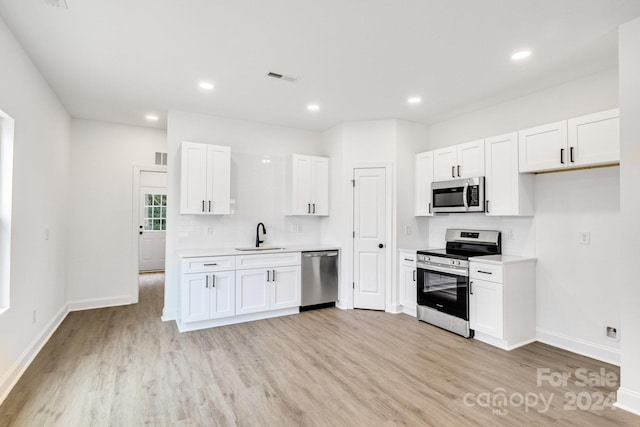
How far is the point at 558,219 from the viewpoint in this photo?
3.47 m

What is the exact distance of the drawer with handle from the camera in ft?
12.6

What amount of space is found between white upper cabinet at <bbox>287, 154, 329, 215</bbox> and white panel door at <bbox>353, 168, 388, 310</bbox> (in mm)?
532

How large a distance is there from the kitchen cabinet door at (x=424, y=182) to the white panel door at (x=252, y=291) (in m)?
2.37

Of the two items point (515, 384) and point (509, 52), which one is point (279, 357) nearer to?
point (515, 384)

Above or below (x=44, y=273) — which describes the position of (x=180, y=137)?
above

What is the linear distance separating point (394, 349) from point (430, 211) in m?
2.01

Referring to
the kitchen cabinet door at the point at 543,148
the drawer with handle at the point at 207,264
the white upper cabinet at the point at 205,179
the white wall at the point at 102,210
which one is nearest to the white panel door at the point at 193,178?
the white upper cabinet at the point at 205,179

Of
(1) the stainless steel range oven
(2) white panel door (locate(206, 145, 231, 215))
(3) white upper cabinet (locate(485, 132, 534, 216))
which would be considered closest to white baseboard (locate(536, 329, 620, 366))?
(1) the stainless steel range oven

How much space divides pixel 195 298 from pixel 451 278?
304cm

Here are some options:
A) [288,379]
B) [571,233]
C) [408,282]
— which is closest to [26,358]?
[288,379]

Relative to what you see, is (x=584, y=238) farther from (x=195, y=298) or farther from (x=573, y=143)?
(x=195, y=298)

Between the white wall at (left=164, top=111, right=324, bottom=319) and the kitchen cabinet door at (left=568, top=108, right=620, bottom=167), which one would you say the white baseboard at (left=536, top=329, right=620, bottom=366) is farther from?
the white wall at (left=164, top=111, right=324, bottom=319)

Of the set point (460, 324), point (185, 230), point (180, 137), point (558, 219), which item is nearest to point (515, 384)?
point (460, 324)

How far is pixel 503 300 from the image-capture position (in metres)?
3.36
